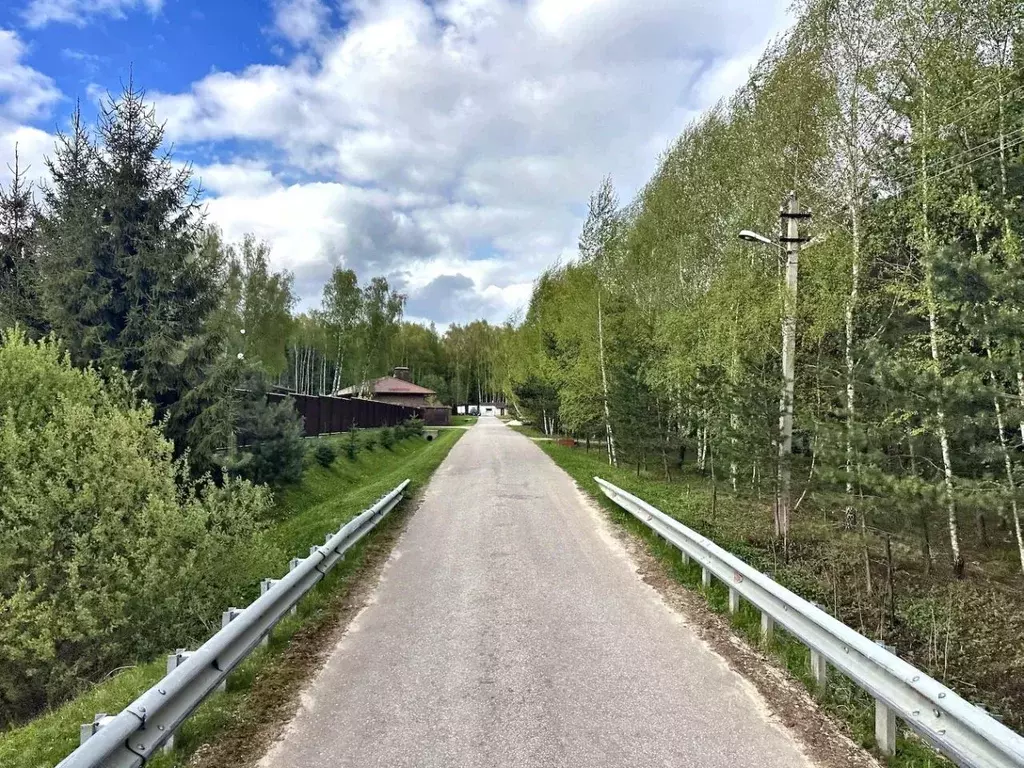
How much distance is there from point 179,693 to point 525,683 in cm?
215

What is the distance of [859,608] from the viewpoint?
714cm

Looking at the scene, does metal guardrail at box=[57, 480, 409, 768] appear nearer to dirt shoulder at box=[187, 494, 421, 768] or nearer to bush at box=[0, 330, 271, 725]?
dirt shoulder at box=[187, 494, 421, 768]

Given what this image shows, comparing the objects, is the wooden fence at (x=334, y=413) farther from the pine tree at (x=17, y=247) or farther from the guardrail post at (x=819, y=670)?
the guardrail post at (x=819, y=670)

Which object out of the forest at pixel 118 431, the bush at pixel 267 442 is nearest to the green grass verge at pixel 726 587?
the forest at pixel 118 431

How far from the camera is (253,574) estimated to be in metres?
7.21

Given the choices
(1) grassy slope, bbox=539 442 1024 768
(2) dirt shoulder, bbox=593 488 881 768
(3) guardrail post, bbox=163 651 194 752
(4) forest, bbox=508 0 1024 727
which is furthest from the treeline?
(3) guardrail post, bbox=163 651 194 752

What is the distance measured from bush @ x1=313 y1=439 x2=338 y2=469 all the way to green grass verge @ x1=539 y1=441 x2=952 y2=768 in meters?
8.12

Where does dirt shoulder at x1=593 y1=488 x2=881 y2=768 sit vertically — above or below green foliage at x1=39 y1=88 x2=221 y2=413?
below

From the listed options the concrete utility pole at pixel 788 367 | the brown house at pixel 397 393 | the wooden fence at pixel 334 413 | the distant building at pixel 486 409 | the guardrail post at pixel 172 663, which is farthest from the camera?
the distant building at pixel 486 409

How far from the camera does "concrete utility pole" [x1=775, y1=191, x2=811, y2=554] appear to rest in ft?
35.8

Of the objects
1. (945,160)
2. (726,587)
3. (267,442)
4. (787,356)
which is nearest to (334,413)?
(267,442)

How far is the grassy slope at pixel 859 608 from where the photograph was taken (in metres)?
4.61

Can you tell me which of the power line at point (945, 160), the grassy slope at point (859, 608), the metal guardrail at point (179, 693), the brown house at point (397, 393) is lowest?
the grassy slope at point (859, 608)

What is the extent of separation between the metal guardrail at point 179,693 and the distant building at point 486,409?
103987 mm
